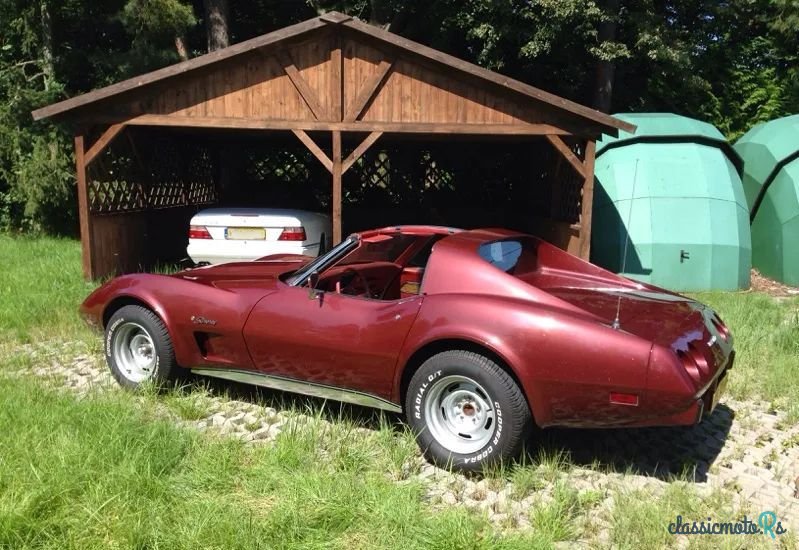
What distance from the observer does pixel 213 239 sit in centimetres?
871

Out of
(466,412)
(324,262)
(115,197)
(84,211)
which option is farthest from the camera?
(115,197)

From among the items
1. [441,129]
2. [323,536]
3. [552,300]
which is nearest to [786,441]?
[552,300]

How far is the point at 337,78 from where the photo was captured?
862 centimetres

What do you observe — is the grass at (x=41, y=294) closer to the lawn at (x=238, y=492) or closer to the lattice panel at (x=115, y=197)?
the lattice panel at (x=115, y=197)

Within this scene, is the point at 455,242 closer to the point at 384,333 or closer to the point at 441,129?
the point at 384,333

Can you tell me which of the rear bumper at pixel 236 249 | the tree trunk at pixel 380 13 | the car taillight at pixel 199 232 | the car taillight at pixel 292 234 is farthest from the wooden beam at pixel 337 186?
the tree trunk at pixel 380 13

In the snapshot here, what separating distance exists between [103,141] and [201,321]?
5.38 meters

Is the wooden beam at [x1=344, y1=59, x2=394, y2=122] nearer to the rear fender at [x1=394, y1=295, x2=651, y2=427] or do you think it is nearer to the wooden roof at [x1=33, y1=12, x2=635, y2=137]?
the wooden roof at [x1=33, y1=12, x2=635, y2=137]

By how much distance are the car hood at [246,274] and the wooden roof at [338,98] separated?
3.54 m

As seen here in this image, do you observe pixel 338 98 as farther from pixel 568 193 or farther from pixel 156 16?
pixel 156 16

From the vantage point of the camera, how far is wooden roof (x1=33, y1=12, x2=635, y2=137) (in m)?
8.58

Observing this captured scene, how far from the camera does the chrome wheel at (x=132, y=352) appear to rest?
4852mm

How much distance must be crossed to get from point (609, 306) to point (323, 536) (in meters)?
1.98

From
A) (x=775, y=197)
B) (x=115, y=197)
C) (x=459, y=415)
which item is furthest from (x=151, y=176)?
(x=775, y=197)
